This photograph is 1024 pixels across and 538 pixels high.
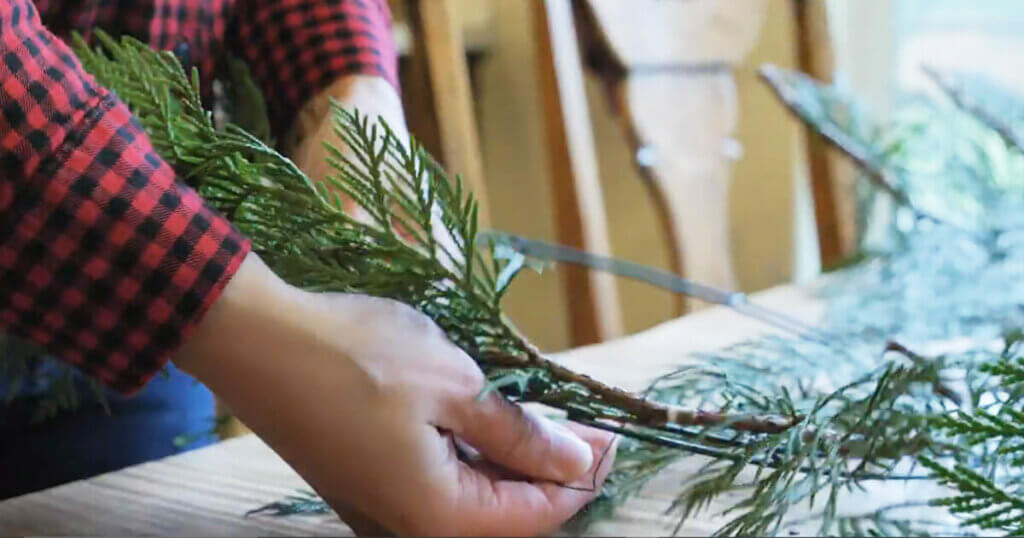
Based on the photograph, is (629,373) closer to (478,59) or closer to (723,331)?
(723,331)

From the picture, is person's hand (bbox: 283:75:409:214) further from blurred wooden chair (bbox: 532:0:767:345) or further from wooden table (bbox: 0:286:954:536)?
blurred wooden chair (bbox: 532:0:767:345)

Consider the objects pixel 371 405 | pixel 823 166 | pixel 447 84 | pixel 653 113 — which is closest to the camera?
pixel 371 405

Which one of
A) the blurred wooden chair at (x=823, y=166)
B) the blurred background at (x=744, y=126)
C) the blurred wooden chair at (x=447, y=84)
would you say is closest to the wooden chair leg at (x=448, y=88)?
the blurred wooden chair at (x=447, y=84)

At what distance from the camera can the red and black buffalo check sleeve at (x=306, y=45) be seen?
1.80 ft

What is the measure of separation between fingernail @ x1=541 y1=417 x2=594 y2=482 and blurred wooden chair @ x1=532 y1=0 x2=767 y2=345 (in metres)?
0.80

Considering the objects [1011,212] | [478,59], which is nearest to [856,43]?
[478,59]

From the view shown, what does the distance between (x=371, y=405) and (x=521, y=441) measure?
49mm

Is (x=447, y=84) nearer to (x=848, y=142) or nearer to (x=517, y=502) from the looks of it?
(x=848, y=142)

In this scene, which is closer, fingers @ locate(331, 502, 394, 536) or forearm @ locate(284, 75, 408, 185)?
fingers @ locate(331, 502, 394, 536)

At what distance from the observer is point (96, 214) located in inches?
11.9

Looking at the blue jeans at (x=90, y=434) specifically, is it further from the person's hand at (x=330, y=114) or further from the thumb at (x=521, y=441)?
the thumb at (x=521, y=441)

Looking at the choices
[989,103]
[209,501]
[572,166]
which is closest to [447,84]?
[572,166]

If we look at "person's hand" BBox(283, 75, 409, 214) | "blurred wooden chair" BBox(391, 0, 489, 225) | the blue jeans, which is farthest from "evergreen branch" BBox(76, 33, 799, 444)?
"blurred wooden chair" BBox(391, 0, 489, 225)

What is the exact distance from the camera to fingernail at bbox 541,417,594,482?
31 cm
